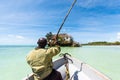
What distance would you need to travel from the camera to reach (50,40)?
3334mm

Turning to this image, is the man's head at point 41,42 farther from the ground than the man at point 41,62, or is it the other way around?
the man's head at point 41,42

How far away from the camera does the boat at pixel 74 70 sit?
3.52 m

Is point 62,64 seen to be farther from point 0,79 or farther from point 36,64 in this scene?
point 0,79

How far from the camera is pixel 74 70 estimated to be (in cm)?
412

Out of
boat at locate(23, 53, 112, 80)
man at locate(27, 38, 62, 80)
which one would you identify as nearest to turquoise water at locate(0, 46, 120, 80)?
boat at locate(23, 53, 112, 80)

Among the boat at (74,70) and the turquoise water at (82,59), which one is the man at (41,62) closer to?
the boat at (74,70)

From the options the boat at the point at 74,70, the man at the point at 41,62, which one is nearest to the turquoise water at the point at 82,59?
the boat at the point at 74,70

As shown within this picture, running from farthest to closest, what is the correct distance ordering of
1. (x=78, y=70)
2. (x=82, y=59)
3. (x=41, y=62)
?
(x=82, y=59), (x=78, y=70), (x=41, y=62)

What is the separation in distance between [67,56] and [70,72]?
0.55m

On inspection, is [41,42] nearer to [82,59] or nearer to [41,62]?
[41,62]

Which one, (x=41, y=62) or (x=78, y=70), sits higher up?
(x=41, y=62)

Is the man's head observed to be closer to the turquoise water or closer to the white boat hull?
the white boat hull

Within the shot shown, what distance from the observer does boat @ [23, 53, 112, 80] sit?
352cm

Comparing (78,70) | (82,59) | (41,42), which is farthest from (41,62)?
(82,59)
